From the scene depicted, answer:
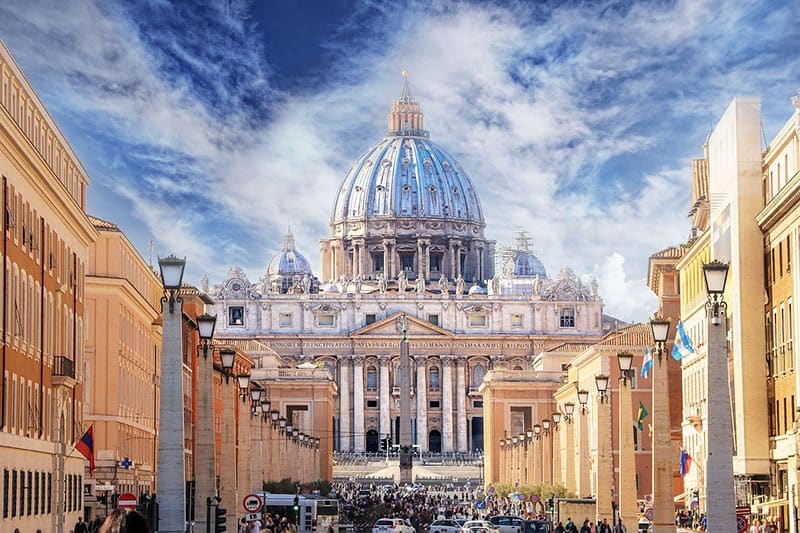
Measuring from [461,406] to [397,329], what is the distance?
34.6ft

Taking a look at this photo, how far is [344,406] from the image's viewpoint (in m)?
192

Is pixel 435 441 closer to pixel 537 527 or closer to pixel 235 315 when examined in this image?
pixel 235 315

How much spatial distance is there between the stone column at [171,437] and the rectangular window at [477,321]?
A: 17000cm

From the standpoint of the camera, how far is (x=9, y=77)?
36.3 metres

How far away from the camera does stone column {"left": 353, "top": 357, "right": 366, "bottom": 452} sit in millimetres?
188625

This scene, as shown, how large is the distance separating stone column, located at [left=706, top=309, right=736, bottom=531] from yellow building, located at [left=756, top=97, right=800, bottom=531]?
16269 millimetres

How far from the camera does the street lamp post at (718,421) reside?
24703 mm

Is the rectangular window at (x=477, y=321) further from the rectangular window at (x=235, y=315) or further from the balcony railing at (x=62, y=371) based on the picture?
the balcony railing at (x=62, y=371)

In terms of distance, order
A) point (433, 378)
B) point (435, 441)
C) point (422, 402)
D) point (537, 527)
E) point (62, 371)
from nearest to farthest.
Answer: point (62, 371) < point (537, 527) < point (422, 402) < point (435, 441) < point (433, 378)

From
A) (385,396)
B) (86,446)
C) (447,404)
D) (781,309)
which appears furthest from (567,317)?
(86,446)

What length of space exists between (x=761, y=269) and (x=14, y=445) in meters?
21.6

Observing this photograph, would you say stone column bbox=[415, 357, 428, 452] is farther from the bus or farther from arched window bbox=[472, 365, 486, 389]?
the bus

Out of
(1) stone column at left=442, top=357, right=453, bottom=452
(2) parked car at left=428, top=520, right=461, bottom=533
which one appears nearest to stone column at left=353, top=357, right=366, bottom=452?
(1) stone column at left=442, top=357, right=453, bottom=452

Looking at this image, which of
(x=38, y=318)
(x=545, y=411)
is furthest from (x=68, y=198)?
(x=545, y=411)
